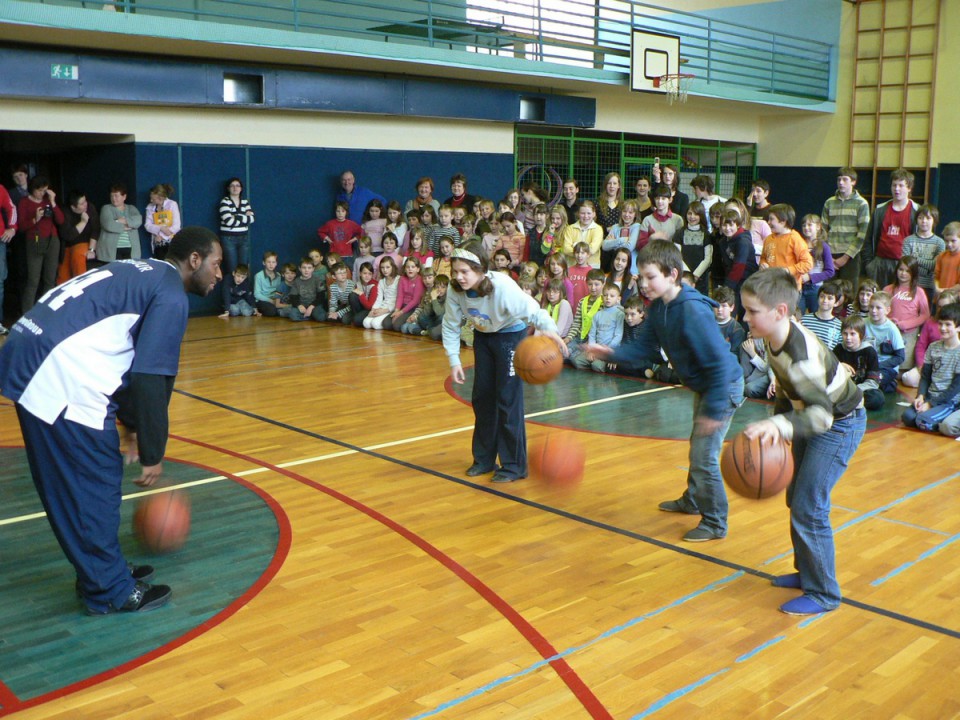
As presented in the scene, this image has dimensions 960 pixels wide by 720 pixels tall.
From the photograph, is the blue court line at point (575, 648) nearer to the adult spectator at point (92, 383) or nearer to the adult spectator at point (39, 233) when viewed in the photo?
the adult spectator at point (92, 383)

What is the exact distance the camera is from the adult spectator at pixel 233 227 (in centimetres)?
1470

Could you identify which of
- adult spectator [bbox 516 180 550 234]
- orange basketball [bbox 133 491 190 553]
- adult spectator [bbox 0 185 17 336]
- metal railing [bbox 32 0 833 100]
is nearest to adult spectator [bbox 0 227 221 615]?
orange basketball [bbox 133 491 190 553]

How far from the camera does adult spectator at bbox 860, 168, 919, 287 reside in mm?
11836

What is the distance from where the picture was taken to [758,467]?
4.50 meters

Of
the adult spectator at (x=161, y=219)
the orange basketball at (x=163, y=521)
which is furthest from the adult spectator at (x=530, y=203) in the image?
the orange basketball at (x=163, y=521)

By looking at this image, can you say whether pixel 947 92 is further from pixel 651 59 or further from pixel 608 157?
pixel 608 157

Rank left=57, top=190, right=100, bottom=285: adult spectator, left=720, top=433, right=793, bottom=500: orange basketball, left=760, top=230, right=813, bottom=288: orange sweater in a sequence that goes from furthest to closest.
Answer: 1. left=57, top=190, right=100, bottom=285: adult spectator
2. left=760, top=230, right=813, bottom=288: orange sweater
3. left=720, top=433, right=793, bottom=500: orange basketball

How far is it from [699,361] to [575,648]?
75.5 inches

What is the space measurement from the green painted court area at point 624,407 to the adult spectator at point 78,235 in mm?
6534

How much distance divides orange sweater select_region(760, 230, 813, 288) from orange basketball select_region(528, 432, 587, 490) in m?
3.79

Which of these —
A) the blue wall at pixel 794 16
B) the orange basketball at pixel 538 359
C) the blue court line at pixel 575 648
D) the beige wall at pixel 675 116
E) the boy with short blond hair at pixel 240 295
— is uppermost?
the blue wall at pixel 794 16

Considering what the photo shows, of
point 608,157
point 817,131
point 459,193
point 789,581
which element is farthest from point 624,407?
point 817,131

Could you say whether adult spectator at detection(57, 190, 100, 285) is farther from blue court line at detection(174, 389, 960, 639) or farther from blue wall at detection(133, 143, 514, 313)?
blue court line at detection(174, 389, 960, 639)

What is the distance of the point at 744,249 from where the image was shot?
10.7m
